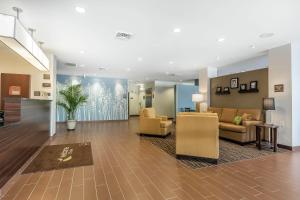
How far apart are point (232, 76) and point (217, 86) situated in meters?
0.80

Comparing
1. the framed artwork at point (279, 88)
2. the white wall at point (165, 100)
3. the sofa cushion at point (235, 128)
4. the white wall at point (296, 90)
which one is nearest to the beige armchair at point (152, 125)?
the sofa cushion at point (235, 128)

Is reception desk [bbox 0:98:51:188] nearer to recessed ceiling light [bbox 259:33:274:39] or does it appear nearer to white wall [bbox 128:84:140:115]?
recessed ceiling light [bbox 259:33:274:39]

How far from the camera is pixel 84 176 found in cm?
264

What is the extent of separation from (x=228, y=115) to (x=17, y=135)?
19.8 ft

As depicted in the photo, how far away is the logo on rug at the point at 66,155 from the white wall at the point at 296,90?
18.3ft

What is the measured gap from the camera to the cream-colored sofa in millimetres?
3162

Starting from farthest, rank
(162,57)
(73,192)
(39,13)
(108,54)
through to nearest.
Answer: (162,57)
(108,54)
(39,13)
(73,192)

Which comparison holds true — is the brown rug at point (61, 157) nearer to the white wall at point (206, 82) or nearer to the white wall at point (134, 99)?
the white wall at point (206, 82)

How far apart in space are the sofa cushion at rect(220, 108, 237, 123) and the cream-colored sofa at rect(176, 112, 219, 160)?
292 centimetres

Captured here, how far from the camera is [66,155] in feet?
11.8

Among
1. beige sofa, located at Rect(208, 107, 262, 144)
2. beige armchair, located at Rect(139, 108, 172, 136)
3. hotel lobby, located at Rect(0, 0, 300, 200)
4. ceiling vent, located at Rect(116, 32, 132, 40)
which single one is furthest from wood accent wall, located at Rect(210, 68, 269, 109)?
ceiling vent, located at Rect(116, 32, 132, 40)

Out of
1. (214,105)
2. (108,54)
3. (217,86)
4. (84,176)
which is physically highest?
(108,54)

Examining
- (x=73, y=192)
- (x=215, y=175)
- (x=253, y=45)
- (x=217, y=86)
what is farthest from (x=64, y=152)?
(x=217, y=86)

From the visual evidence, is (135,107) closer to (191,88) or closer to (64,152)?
(191,88)
